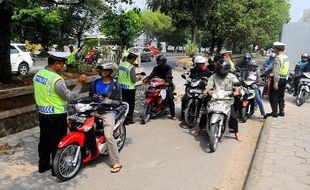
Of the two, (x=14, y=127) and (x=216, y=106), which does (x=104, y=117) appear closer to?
(x=216, y=106)

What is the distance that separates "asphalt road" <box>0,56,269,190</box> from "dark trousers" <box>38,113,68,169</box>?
0.28 meters

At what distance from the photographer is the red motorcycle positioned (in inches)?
345

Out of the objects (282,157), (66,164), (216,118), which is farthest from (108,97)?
(282,157)

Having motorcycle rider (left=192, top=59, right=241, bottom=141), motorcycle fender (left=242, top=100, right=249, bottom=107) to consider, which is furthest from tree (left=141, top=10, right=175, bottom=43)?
motorcycle rider (left=192, top=59, right=241, bottom=141)

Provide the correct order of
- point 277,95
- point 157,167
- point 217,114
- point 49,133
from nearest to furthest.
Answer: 1. point 49,133
2. point 157,167
3. point 217,114
4. point 277,95

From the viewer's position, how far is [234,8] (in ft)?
109

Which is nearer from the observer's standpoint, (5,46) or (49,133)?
(49,133)

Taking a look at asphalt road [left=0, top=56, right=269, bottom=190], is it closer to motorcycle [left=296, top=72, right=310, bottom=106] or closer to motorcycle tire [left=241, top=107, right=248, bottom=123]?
motorcycle tire [left=241, top=107, right=248, bottom=123]

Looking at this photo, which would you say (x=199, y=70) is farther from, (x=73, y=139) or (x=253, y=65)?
(x=73, y=139)

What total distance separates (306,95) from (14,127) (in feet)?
29.9

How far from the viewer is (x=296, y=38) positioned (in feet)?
74.4

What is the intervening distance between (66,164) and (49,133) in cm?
53

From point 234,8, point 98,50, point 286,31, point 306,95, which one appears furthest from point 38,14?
point 306,95

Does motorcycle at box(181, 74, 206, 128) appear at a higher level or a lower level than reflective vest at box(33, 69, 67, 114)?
lower
